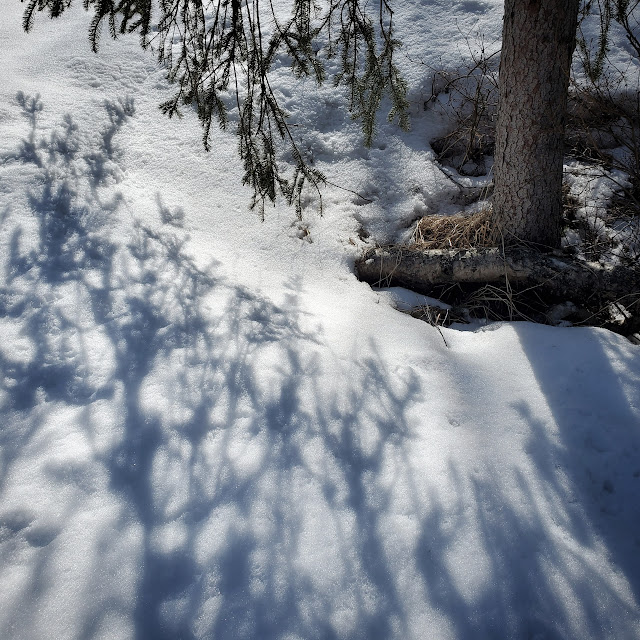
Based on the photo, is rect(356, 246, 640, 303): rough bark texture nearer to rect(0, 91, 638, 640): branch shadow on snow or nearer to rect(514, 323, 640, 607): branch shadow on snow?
rect(514, 323, 640, 607): branch shadow on snow

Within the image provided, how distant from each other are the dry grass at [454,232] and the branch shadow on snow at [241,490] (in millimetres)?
1210

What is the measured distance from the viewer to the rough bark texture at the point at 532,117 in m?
2.67

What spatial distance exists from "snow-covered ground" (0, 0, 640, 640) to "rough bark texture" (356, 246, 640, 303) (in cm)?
31

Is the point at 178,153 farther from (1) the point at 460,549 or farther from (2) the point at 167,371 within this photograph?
(1) the point at 460,549

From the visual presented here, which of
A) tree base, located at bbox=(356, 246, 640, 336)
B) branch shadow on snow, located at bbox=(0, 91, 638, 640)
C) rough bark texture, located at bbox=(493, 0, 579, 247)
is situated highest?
rough bark texture, located at bbox=(493, 0, 579, 247)

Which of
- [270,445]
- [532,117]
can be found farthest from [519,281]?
[270,445]

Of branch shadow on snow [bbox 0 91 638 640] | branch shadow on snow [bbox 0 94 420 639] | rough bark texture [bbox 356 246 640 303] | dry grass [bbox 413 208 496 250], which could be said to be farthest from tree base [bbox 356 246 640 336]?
branch shadow on snow [bbox 0 94 420 639]

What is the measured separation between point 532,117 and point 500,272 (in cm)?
102

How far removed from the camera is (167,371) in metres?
2.38

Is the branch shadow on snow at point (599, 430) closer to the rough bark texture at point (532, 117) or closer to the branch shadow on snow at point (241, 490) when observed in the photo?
the branch shadow on snow at point (241, 490)

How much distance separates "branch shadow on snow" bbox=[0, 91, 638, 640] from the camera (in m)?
1.67

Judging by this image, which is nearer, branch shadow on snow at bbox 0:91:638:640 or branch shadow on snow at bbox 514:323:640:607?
branch shadow on snow at bbox 0:91:638:640

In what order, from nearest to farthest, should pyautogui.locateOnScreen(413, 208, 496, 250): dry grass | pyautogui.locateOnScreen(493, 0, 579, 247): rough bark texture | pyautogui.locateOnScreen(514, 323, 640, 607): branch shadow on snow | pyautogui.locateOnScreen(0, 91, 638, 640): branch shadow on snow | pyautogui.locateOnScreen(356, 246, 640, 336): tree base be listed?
pyautogui.locateOnScreen(0, 91, 638, 640): branch shadow on snow, pyautogui.locateOnScreen(514, 323, 640, 607): branch shadow on snow, pyautogui.locateOnScreen(493, 0, 579, 247): rough bark texture, pyautogui.locateOnScreen(356, 246, 640, 336): tree base, pyautogui.locateOnScreen(413, 208, 496, 250): dry grass

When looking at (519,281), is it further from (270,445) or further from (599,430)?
(270,445)
